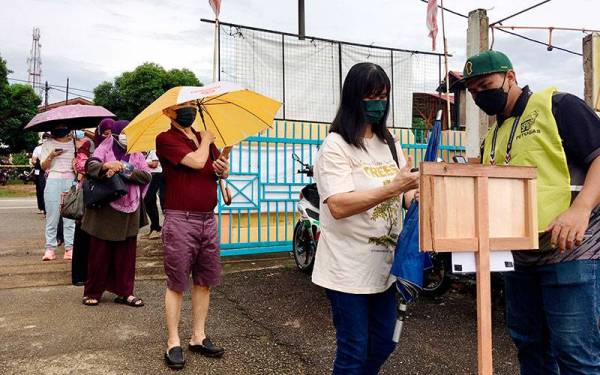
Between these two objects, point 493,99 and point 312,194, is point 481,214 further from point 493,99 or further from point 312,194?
point 312,194

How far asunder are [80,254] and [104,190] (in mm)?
1118

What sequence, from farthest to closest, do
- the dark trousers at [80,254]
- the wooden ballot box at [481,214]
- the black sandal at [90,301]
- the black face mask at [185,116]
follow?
the dark trousers at [80,254]
the black sandal at [90,301]
the black face mask at [185,116]
the wooden ballot box at [481,214]

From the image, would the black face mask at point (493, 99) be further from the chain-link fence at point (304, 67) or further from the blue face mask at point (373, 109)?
the chain-link fence at point (304, 67)

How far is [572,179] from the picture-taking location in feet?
7.08

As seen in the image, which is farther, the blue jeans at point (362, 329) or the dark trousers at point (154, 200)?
the dark trousers at point (154, 200)

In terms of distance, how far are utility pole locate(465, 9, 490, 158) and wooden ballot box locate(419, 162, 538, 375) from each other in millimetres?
4014

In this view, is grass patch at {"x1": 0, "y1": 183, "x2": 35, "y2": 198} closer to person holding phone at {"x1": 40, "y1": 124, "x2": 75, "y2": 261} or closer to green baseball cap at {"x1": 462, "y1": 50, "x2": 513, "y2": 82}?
person holding phone at {"x1": 40, "y1": 124, "x2": 75, "y2": 261}

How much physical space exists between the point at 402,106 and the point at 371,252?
8.29 meters

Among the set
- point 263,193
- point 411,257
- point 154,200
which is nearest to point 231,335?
point 411,257

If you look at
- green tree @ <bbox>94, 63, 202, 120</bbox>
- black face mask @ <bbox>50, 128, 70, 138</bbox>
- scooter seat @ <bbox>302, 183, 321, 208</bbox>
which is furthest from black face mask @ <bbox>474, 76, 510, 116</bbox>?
green tree @ <bbox>94, 63, 202, 120</bbox>

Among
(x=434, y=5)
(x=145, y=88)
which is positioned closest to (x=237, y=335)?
(x=434, y=5)

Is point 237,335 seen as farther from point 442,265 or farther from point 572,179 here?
point 572,179

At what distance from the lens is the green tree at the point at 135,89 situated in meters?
32.8

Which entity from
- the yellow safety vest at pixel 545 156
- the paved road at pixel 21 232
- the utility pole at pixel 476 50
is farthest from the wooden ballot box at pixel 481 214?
the paved road at pixel 21 232
